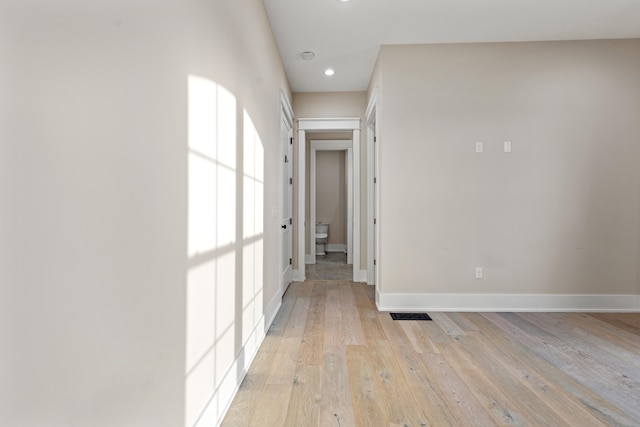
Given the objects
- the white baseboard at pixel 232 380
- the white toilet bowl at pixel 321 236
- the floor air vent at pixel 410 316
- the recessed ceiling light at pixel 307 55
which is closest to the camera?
the white baseboard at pixel 232 380

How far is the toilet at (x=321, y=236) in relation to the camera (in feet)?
24.5

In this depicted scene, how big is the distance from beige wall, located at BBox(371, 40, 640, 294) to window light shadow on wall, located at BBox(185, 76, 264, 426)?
1808 millimetres

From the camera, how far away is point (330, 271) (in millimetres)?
5625

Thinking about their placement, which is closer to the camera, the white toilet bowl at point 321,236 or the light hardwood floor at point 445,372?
the light hardwood floor at point 445,372

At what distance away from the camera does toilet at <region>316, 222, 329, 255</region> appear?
7.46 m

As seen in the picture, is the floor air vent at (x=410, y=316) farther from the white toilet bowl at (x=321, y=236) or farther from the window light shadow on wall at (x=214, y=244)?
the white toilet bowl at (x=321, y=236)

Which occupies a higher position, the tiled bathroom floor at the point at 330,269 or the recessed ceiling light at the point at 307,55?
the recessed ceiling light at the point at 307,55

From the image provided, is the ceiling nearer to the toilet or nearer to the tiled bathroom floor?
the tiled bathroom floor

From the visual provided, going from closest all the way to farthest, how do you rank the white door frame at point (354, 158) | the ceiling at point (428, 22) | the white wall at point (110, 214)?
the white wall at point (110, 214)
the ceiling at point (428, 22)
the white door frame at point (354, 158)

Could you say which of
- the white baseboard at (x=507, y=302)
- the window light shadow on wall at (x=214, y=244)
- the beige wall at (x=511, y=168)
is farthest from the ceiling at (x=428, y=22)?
the white baseboard at (x=507, y=302)

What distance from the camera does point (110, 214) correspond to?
Result: 32.6 inches

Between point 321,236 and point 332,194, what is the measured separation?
3.91 ft

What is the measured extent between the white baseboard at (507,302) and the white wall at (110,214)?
7.42 ft

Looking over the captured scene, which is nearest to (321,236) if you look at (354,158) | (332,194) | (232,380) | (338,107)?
(332,194)
